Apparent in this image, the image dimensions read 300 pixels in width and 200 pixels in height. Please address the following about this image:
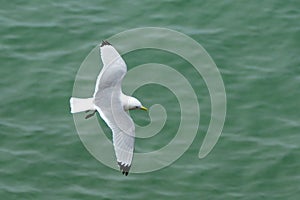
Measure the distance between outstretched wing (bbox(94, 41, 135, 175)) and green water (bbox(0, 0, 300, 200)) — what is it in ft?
6.28

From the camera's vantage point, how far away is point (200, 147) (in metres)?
15.6

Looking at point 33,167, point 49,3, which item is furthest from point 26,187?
point 49,3

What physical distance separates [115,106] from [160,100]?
2837mm

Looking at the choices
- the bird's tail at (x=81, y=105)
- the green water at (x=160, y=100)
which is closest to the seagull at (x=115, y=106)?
the bird's tail at (x=81, y=105)

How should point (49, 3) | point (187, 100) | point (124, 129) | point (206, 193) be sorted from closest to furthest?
point (124, 129) → point (206, 193) → point (187, 100) → point (49, 3)

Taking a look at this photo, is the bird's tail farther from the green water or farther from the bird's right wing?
the green water

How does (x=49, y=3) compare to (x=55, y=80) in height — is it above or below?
above

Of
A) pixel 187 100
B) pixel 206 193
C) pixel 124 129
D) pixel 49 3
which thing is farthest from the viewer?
pixel 49 3

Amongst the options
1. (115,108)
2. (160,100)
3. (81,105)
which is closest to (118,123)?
(115,108)

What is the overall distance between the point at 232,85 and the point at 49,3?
3.63 metres

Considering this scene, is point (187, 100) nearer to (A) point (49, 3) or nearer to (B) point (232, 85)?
(B) point (232, 85)

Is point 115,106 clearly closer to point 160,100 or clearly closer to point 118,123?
point 118,123

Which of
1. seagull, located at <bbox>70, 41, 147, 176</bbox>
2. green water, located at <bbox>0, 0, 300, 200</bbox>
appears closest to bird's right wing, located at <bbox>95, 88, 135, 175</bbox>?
seagull, located at <bbox>70, 41, 147, 176</bbox>

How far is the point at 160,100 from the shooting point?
16.3 meters
